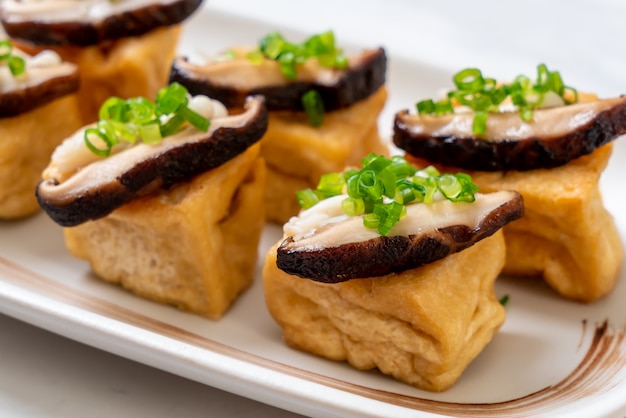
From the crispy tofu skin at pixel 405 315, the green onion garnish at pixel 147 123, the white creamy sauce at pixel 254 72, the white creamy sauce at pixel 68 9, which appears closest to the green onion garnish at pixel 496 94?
the white creamy sauce at pixel 254 72

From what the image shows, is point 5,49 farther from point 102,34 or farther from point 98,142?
point 98,142

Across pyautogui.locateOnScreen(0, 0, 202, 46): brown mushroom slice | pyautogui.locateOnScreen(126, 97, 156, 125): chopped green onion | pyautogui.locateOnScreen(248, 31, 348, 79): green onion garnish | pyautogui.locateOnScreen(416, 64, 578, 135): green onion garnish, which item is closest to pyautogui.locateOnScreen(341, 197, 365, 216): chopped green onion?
pyautogui.locateOnScreen(416, 64, 578, 135): green onion garnish

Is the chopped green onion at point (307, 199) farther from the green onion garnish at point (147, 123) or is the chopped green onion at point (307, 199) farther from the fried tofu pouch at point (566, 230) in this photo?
the fried tofu pouch at point (566, 230)

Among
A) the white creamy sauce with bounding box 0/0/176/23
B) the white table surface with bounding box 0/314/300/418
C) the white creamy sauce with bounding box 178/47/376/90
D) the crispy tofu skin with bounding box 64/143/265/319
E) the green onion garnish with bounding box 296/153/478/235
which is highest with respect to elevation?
the green onion garnish with bounding box 296/153/478/235

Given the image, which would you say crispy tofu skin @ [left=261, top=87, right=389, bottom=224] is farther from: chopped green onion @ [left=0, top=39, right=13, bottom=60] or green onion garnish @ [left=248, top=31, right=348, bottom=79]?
chopped green onion @ [left=0, top=39, right=13, bottom=60]

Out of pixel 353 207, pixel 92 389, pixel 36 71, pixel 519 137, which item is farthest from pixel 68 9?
pixel 519 137
